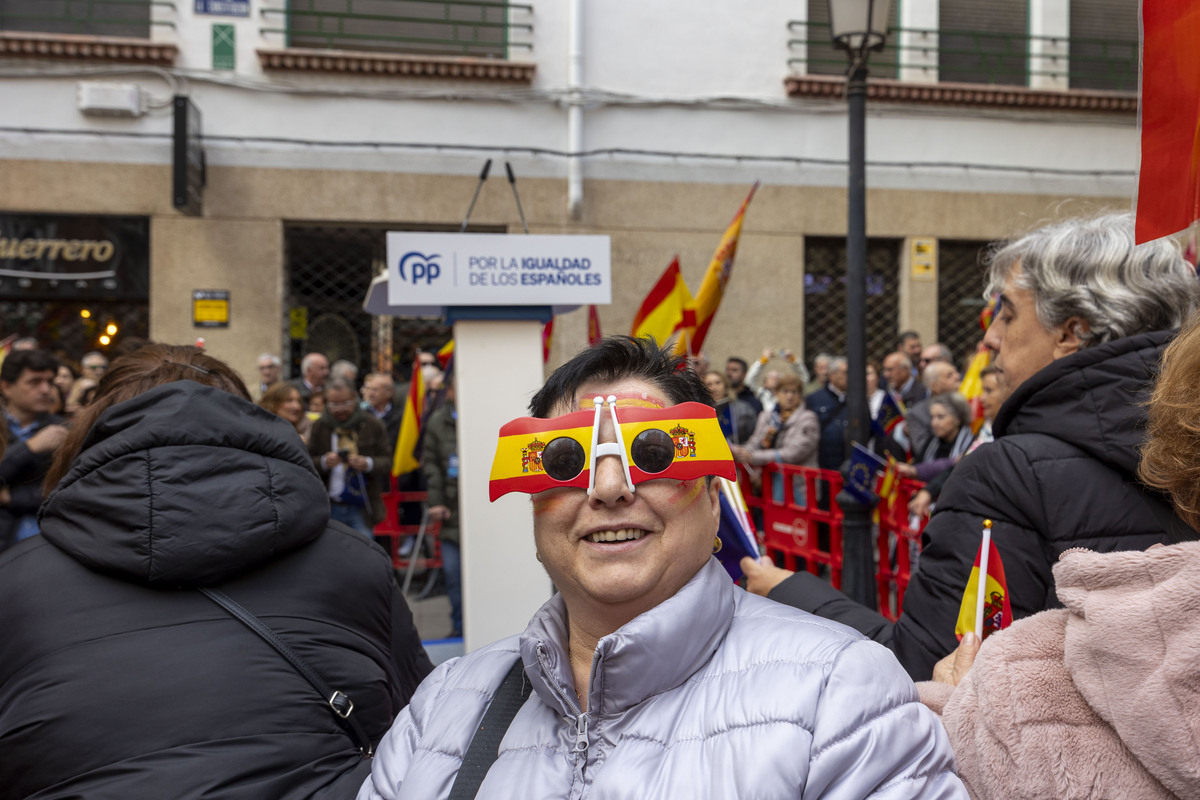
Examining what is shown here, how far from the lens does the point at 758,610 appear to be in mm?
1635

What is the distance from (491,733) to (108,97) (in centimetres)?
1059

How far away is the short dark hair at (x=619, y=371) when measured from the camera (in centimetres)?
180

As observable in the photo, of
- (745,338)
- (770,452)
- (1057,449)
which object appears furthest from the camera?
(745,338)

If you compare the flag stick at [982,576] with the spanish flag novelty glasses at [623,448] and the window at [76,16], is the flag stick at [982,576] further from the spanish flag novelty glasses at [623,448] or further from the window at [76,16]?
the window at [76,16]

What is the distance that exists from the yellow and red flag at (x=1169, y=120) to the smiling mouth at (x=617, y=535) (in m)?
1.18

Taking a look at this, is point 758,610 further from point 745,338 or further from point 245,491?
point 745,338

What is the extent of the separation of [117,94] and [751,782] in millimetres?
10964

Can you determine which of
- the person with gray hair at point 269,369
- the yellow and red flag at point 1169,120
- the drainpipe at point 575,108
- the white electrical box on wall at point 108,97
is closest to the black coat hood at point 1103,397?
the yellow and red flag at point 1169,120

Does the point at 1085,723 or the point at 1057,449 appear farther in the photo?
the point at 1057,449

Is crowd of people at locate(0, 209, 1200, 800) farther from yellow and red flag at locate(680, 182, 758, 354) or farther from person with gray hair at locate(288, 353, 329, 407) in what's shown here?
person with gray hair at locate(288, 353, 329, 407)

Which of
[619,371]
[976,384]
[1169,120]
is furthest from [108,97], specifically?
[1169,120]

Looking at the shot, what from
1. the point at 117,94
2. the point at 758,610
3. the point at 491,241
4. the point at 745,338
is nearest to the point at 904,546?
the point at 491,241

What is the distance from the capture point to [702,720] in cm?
145

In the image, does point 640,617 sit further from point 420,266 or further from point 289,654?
point 420,266
